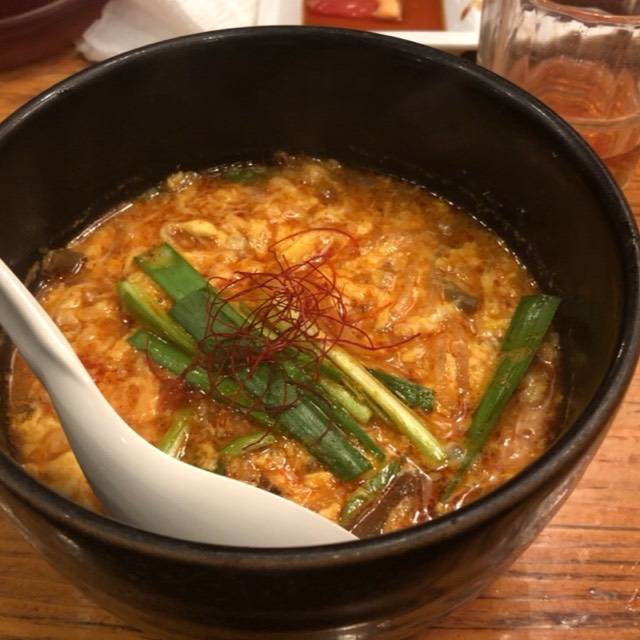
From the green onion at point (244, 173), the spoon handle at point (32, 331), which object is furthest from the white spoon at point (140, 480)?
the green onion at point (244, 173)

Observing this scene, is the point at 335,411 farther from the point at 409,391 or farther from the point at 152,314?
the point at 152,314

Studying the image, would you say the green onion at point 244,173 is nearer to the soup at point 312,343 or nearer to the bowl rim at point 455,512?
the soup at point 312,343

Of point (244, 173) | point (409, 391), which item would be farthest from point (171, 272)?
point (409, 391)

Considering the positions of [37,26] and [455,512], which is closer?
[455,512]

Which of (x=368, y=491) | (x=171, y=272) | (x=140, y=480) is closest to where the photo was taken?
(x=140, y=480)

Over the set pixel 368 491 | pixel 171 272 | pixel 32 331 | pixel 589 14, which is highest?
pixel 589 14

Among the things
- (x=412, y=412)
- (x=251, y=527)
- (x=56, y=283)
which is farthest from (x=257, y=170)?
(x=251, y=527)

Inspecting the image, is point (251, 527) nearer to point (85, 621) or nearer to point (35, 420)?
point (85, 621)
